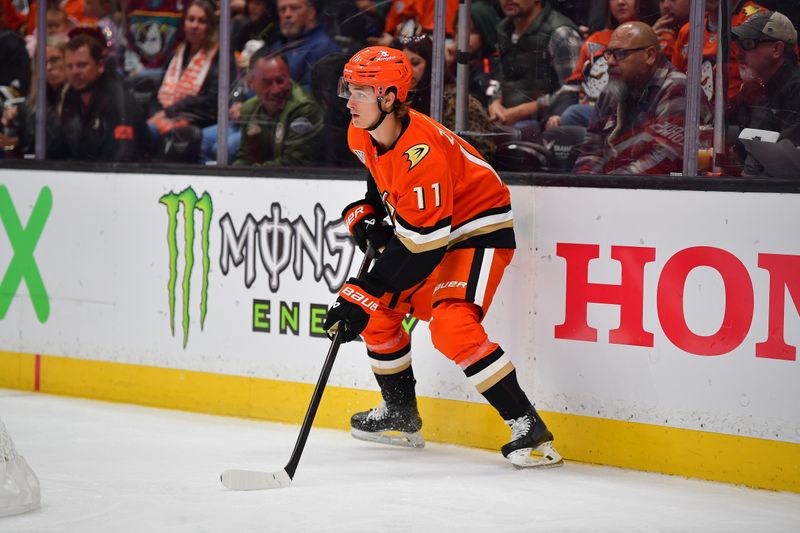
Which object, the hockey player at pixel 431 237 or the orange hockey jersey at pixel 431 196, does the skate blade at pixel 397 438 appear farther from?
the orange hockey jersey at pixel 431 196

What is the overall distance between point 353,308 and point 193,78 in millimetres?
1820

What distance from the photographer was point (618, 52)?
13.4ft

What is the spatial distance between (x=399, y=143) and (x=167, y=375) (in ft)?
5.46

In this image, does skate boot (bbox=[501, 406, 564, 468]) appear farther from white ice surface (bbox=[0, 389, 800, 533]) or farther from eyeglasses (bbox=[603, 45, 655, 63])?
eyeglasses (bbox=[603, 45, 655, 63])

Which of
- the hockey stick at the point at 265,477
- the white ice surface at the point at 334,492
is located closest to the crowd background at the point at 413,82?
the white ice surface at the point at 334,492

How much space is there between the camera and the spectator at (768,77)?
3.71 meters

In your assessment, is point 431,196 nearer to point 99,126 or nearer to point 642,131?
point 642,131

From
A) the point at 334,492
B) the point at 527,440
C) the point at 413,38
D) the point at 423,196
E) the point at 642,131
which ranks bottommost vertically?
the point at 334,492

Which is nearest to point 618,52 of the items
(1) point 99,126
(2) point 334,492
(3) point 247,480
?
(2) point 334,492

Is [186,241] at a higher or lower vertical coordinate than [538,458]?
higher

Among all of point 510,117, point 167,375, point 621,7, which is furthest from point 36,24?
point 621,7

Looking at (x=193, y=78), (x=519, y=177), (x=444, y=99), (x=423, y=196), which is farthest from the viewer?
(x=193, y=78)

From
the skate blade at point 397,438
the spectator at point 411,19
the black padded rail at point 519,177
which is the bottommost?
the skate blade at point 397,438

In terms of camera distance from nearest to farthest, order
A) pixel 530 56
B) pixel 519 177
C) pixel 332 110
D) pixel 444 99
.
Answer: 1. pixel 519 177
2. pixel 530 56
3. pixel 444 99
4. pixel 332 110
